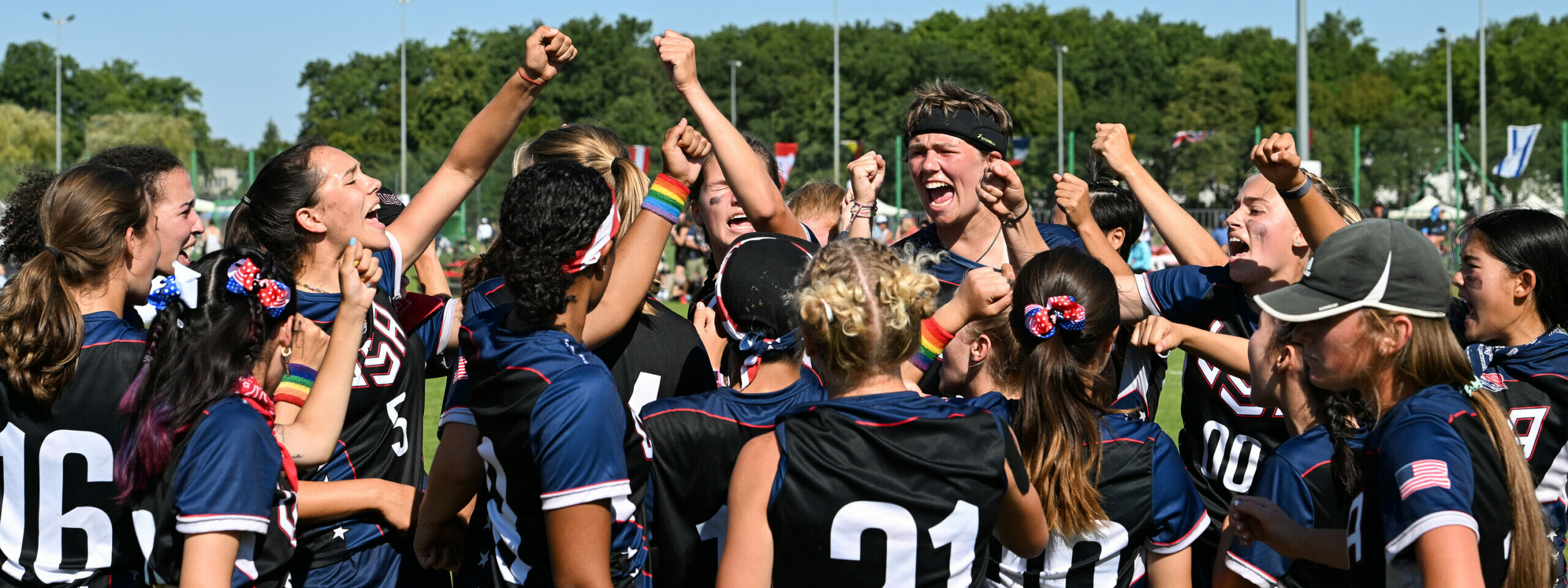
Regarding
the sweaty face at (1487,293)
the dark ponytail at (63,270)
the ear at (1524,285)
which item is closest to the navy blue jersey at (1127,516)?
the sweaty face at (1487,293)

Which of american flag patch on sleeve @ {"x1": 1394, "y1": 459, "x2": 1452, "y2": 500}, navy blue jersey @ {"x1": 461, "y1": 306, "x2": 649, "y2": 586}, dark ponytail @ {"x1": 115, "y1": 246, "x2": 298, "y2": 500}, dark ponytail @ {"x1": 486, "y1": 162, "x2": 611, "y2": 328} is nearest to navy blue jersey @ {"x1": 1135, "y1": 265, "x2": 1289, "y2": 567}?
american flag patch on sleeve @ {"x1": 1394, "y1": 459, "x2": 1452, "y2": 500}

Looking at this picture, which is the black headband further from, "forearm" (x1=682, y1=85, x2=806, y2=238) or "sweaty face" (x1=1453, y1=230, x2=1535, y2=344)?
"sweaty face" (x1=1453, y1=230, x2=1535, y2=344)

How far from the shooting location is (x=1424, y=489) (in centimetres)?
229

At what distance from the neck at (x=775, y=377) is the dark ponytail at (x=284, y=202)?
153 cm

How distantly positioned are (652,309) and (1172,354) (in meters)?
12.7

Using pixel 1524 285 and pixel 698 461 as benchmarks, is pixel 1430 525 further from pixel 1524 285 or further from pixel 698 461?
pixel 1524 285

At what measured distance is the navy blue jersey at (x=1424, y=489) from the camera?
2289 millimetres

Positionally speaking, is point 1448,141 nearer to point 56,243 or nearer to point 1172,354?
point 1172,354

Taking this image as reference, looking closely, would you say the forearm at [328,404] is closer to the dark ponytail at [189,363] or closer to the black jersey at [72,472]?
the dark ponytail at [189,363]

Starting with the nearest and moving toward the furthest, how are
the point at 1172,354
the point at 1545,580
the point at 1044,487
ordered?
the point at 1545,580 → the point at 1044,487 → the point at 1172,354

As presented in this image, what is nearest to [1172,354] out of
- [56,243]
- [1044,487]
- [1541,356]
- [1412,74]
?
[1541,356]

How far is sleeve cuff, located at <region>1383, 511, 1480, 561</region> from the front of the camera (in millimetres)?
2256

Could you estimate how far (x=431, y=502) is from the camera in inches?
121

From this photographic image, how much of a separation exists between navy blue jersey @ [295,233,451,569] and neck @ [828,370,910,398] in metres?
1.51
